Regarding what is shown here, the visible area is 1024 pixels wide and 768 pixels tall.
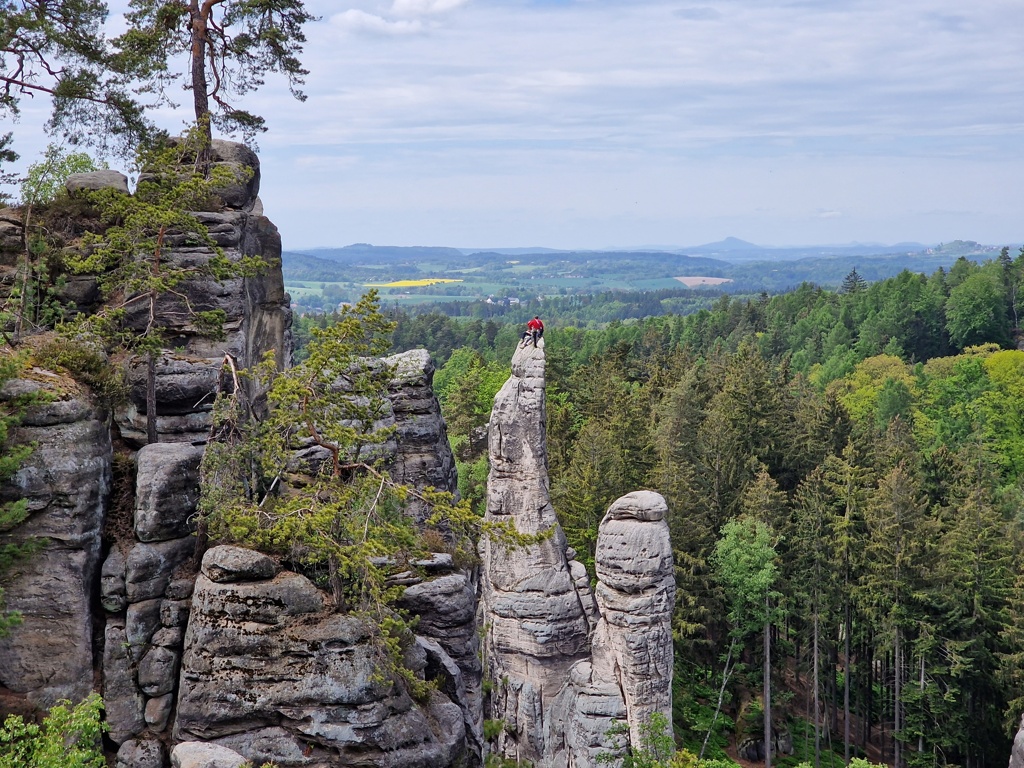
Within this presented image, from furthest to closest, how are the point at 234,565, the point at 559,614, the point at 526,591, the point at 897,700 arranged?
1. the point at 897,700
2. the point at 526,591
3. the point at 559,614
4. the point at 234,565

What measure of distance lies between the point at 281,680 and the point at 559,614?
14.8 meters

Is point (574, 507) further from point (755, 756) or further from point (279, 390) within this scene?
point (279, 390)

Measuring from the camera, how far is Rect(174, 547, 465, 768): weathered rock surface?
47.6 feet

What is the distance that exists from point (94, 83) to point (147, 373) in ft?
31.8

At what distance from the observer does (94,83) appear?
23094 mm

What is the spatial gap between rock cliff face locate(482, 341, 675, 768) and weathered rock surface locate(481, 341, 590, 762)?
0.03m

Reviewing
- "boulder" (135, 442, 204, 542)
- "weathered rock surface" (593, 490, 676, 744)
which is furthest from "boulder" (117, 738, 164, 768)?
"weathered rock surface" (593, 490, 676, 744)

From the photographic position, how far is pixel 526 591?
2861cm

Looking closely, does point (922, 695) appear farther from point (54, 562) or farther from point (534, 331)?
point (54, 562)

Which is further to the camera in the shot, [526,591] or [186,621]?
[526,591]

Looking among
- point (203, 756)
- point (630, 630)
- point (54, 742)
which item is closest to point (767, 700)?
point (630, 630)

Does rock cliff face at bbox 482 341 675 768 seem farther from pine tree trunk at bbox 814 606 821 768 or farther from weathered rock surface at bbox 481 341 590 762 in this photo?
pine tree trunk at bbox 814 606 821 768

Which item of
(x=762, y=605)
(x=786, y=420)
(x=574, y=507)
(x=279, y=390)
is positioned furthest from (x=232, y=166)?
(x=786, y=420)

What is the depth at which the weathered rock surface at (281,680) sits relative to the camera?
1452cm
